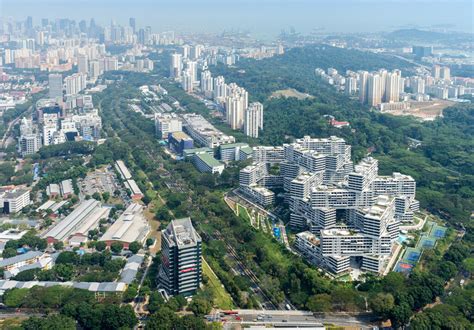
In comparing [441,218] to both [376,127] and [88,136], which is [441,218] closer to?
[376,127]

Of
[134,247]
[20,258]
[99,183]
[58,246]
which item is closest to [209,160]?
[99,183]

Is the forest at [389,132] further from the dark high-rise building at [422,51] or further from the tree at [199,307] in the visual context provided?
the dark high-rise building at [422,51]

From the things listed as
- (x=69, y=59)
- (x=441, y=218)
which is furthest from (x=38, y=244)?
(x=69, y=59)

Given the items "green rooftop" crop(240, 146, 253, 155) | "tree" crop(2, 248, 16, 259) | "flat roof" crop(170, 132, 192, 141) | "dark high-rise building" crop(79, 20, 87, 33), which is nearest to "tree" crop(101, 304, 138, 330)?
"tree" crop(2, 248, 16, 259)

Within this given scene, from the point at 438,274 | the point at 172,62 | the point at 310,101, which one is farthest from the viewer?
the point at 172,62

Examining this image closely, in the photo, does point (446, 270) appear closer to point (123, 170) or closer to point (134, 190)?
point (134, 190)
